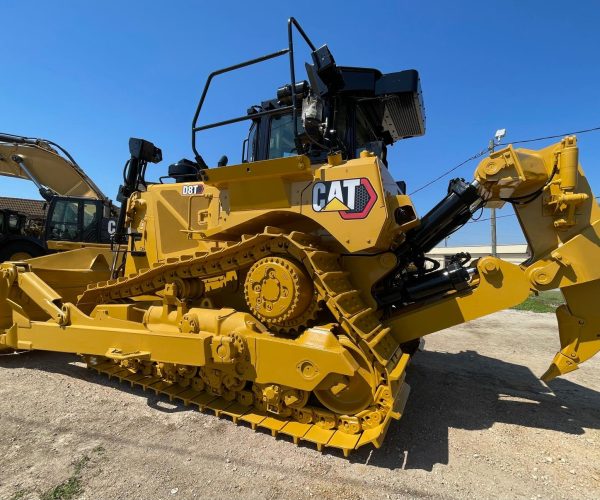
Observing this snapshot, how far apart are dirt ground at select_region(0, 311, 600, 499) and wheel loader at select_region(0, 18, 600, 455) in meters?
0.29

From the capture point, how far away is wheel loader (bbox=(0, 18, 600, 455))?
10.5 ft

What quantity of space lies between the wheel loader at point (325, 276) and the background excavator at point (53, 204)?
22.3 feet

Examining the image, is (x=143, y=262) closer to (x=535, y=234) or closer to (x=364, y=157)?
(x=364, y=157)

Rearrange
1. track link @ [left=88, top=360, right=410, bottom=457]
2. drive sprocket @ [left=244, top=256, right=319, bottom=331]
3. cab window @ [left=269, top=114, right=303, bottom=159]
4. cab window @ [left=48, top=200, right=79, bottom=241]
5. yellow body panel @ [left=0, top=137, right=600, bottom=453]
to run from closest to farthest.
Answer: track link @ [left=88, top=360, right=410, bottom=457], yellow body panel @ [left=0, top=137, right=600, bottom=453], drive sprocket @ [left=244, top=256, right=319, bottom=331], cab window @ [left=269, top=114, right=303, bottom=159], cab window @ [left=48, top=200, right=79, bottom=241]

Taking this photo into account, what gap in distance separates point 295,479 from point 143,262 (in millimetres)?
3648

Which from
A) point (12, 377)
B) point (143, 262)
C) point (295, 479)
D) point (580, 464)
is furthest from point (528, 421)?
point (12, 377)

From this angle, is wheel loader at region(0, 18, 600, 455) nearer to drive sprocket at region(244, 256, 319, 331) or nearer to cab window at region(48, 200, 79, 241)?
drive sprocket at region(244, 256, 319, 331)

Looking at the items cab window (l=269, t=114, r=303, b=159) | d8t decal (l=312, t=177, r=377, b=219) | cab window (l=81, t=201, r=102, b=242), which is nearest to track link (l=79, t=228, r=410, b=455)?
d8t decal (l=312, t=177, r=377, b=219)

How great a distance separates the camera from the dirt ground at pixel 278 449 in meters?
2.68

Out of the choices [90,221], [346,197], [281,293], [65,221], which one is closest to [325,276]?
[281,293]

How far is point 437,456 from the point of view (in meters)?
3.11

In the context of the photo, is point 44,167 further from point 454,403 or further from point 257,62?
point 454,403

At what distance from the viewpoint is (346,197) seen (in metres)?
3.25

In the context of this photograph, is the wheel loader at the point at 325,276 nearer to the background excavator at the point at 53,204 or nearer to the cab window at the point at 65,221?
the background excavator at the point at 53,204
